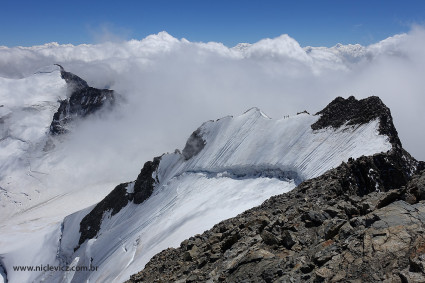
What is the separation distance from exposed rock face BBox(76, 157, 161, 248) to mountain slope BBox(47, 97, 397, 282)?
0.27m

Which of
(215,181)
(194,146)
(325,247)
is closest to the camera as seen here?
(325,247)

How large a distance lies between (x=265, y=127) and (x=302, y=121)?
7003 mm

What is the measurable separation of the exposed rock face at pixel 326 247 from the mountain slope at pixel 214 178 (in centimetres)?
1902

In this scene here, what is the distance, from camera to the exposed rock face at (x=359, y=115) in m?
38.0

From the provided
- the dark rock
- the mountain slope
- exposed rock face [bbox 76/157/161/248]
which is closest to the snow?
the mountain slope

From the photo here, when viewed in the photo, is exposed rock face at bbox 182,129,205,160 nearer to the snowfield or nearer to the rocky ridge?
the snowfield

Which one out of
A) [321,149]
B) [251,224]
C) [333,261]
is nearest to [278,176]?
[321,149]

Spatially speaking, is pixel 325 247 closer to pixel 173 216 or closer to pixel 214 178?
pixel 173 216

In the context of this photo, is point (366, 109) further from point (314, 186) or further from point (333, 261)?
point (333, 261)

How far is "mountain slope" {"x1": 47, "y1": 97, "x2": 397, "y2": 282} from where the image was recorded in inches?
1551

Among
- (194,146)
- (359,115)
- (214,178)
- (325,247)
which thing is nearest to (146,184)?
(194,146)

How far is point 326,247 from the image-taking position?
448 inches

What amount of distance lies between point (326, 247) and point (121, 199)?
65220mm

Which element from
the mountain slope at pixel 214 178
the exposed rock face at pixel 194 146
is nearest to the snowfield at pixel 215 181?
the mountain slope at pixel 214 178
